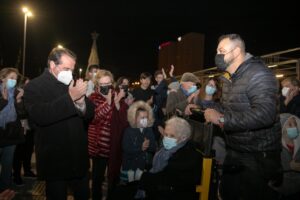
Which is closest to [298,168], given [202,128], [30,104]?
[202,128]

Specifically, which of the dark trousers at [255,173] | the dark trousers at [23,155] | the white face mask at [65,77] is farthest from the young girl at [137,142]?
the dark trousers at [23,155]

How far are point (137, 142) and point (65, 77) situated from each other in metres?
1.94

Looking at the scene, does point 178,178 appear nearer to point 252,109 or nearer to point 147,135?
point 252,109

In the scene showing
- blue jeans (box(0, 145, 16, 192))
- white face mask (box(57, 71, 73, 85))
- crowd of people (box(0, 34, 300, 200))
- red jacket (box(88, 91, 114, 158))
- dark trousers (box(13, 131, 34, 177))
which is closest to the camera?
crowd of people (box(0, 34, 300, 200))

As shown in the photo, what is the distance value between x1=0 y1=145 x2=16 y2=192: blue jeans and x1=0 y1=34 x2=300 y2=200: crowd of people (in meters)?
0.02

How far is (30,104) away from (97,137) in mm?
1756

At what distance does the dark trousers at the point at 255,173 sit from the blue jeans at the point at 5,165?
3.95 m

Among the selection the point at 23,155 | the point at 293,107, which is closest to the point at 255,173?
the point at 293,107

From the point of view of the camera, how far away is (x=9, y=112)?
5.27 meters

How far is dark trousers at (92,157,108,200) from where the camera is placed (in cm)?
475

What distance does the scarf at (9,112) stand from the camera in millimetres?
5145

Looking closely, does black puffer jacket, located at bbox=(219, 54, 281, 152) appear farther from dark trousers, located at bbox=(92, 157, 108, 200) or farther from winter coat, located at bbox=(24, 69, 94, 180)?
dark trousers, located at bbox=(92, 157, 108, 200)

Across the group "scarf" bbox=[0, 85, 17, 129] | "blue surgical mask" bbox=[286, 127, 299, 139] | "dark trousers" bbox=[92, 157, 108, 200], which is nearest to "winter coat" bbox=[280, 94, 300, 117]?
"blue surgical mask" bbox=[286, 127, 299, 139]

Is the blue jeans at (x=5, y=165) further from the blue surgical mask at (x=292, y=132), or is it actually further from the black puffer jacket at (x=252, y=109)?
the blue surgical mask at (x=292, y=132)
